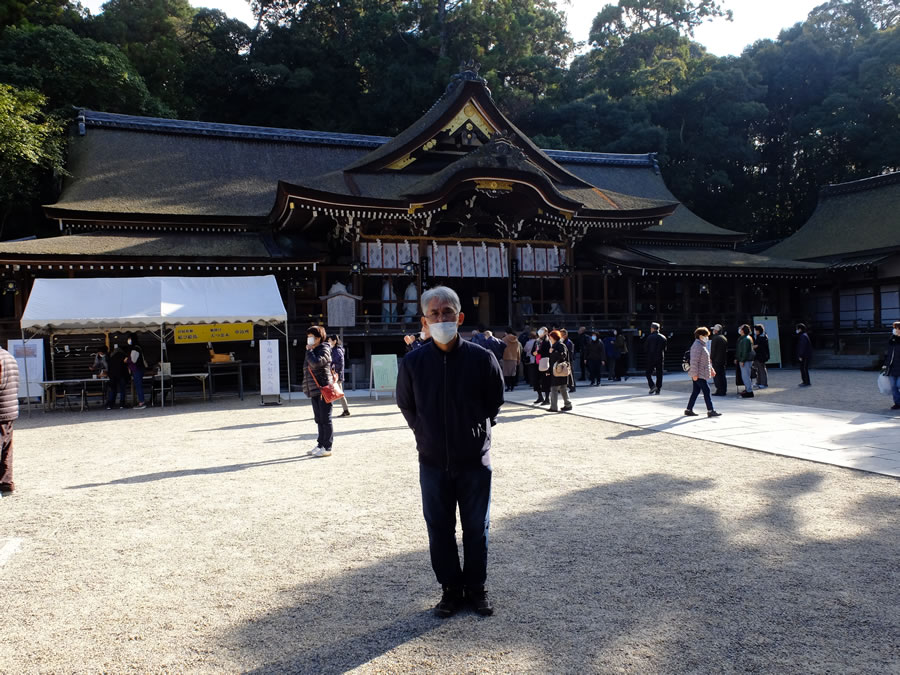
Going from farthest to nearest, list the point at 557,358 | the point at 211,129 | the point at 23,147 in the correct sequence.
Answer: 1. the point at 211,129
2. the point at 23,147
3. the point at 557,358

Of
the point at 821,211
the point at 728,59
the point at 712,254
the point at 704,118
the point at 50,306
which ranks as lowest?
the point at 50,306

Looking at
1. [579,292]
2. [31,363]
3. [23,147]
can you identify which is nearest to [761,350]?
[579,292]

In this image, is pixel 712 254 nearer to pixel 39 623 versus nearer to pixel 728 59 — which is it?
pixel 728 59

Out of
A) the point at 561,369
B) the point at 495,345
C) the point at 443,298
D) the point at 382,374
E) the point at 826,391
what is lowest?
the point at 826,391

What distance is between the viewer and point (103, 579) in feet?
12.4

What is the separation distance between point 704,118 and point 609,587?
3771 cm

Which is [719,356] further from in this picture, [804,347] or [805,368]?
[805,368]

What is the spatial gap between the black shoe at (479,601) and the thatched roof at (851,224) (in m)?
23.9

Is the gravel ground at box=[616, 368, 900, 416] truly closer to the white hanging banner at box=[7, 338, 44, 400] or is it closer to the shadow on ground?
the shadow on ground

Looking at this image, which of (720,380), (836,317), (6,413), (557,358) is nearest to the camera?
(6,413)

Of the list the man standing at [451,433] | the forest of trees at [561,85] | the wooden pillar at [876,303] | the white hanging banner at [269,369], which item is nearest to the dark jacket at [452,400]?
the man standing at [451,433]

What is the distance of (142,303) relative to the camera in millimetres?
13359

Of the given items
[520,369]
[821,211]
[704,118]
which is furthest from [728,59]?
[520,369]

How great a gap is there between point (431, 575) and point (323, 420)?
408 centimetres
